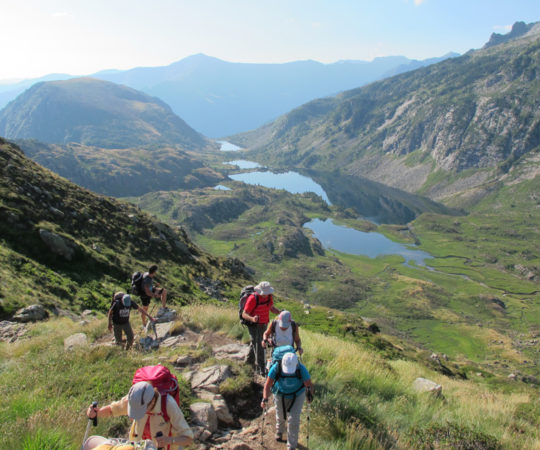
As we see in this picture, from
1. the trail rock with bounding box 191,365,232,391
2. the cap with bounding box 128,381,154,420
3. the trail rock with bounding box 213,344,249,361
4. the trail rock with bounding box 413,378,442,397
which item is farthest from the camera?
the trail rock with bounding box 413,378,442,397

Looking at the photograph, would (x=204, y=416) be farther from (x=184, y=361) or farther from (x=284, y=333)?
(x=184, y=361)

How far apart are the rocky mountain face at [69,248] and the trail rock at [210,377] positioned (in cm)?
1216

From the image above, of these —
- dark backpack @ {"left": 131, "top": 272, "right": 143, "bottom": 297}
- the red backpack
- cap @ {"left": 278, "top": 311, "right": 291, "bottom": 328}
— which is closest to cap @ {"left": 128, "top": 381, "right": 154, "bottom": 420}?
the red backpack

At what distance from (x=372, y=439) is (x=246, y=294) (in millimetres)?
5609

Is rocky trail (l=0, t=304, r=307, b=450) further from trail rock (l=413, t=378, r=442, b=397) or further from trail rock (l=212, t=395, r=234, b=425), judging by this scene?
trail rock (l=413, t=378, r=442, b=397)

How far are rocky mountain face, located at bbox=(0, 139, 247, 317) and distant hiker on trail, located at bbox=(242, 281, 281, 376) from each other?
13.2 meters

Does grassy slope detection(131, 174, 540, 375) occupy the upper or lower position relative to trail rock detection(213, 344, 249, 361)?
lower

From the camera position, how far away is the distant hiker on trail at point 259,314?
10.9 meters

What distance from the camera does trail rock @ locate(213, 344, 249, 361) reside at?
39.8ft

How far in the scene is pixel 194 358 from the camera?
11.4 metres

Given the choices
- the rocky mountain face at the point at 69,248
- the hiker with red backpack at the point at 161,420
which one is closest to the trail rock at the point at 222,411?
the hiker with red backpack at the point at 161,420

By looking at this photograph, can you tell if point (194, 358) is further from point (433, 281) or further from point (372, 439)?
point (433, 281)

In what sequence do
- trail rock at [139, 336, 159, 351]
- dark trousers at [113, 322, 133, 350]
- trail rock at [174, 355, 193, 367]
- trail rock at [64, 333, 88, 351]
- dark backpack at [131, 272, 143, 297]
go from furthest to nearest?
dark backpack at [131, 272, 143, 297], trail rock at [139, 336, 159, 351], dark trousers at [113, 322, 133, 350], trail rock at [64, 333, 88, 351], trail rock at [174, 355, 193, 367]

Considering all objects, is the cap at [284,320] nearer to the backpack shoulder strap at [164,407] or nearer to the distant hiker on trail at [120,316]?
the backpack shoulder strap at [164,407]
